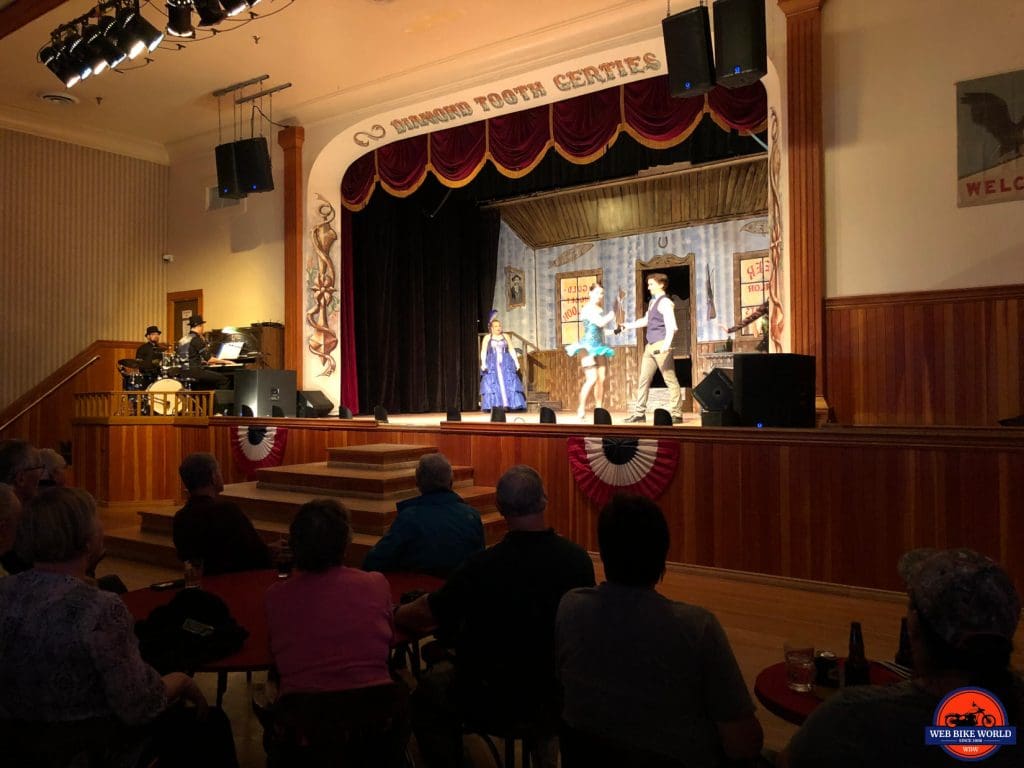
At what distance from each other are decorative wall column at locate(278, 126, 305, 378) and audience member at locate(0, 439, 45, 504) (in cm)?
607

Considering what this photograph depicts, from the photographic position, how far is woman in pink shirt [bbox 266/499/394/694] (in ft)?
5.88

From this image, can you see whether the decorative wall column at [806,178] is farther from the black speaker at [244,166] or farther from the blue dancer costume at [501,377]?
the black speaker at [244,166]

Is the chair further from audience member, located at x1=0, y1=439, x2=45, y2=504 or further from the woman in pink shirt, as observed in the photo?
audience member, located at x1=0, y1=439, x2=45, y2=504

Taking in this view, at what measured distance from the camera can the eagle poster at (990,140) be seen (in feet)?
17.7

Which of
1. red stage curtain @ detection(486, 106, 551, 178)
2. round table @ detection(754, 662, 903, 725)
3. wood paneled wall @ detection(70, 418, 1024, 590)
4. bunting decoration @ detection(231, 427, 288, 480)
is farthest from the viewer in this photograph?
red stage curtain @ detection(486, 106, 551, 178)

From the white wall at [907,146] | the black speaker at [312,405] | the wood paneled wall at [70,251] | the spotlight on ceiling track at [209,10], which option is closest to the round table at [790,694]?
the white wall at [907,146]

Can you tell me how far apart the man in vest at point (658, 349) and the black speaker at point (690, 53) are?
203cm

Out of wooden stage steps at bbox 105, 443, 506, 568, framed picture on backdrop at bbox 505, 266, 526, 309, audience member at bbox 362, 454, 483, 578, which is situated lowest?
wooden stage steps at bbox 105, 443, 506, 568

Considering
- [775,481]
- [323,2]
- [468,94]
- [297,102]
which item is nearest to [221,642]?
[775,481]

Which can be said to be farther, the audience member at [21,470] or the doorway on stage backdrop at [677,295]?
the doorway on stage backdrop at [677,295]

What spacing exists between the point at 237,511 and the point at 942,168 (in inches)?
212

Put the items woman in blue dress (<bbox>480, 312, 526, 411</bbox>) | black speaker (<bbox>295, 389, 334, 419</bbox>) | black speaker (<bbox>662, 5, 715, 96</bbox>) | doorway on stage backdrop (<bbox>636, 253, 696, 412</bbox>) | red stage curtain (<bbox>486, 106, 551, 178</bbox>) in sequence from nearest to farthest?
black speaker (<bbox>662, 5, 715, 96</bbox>)
red stage curtain (<bbox>486, 106, 551, 178</bbox>)
black speaker (<bbox>295, 389, 334, 419</bbox>)
woman in blue dress (<bbox>480, 312, 526, 411</bbox>)
doorway on stage backdrop (<bbox>636, 253, 696, 412</bbox>)

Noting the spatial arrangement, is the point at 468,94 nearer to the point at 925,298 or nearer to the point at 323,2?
the point at 323,2

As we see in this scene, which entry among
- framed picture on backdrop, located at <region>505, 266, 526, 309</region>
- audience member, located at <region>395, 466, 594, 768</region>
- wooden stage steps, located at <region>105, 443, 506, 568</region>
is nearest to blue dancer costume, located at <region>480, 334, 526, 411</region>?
framed picture on backdrop, located at <region>505, 266, 526, 309</region>
